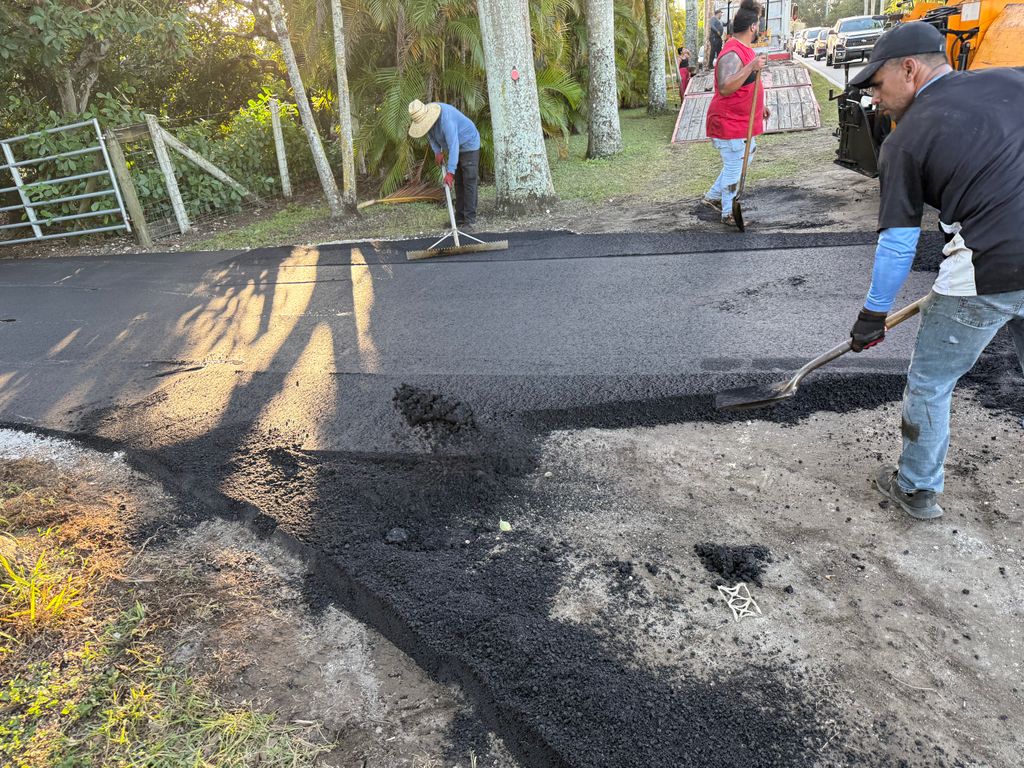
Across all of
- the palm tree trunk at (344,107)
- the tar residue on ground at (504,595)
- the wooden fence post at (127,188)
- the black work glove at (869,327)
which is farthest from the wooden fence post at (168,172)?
the black work glove at (869,327)

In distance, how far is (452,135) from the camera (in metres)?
8.53

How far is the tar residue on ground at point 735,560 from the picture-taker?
2.73 m

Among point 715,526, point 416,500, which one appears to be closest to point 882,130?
point 715,526

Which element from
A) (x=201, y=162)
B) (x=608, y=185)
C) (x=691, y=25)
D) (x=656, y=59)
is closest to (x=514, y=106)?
(x=608, y=185)

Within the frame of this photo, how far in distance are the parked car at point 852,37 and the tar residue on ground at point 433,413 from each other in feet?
82.8

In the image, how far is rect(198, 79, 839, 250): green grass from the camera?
9.37 m

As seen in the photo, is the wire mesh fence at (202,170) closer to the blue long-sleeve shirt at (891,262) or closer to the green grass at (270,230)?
the green grass at (270,230)

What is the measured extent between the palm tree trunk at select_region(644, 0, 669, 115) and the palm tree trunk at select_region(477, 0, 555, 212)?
30.7 feet

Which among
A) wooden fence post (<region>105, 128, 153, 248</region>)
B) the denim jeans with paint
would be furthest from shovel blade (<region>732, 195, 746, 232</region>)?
wooden fence post (<region>105, 128, 153, 248</region>)

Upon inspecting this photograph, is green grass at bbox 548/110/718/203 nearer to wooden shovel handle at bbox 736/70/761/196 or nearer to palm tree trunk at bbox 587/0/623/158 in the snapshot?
palm tree trunk at bbox 587/0/623/158

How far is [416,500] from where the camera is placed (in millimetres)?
3365

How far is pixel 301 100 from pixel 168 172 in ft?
8.35

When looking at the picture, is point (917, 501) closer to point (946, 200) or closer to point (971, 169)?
point (946, 200)

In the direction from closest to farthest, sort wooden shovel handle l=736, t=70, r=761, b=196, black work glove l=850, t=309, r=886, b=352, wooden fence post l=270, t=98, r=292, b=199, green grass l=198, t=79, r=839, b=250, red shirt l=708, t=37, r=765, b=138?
black work glove l=850, t=309, r=886, b=352 < wooden shovel handle l=736, t=70, r=761, b=196 < red shirt l=708, t=37, r=765, b=138 < green grass l=198, t=79, r=839, b=250 < wooden fence post l=270, t=98, r=292, b=199
